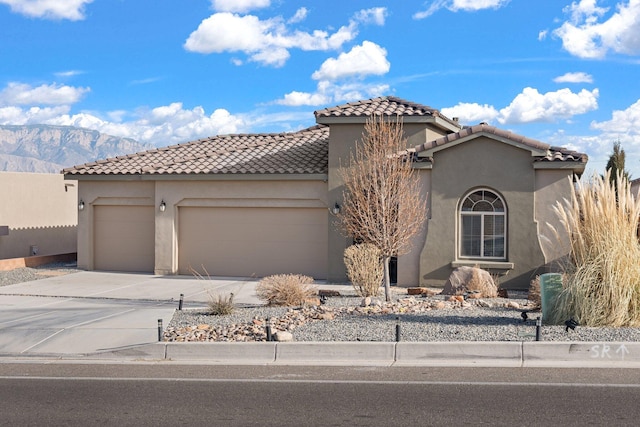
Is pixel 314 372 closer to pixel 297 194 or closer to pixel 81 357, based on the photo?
pixel 81 357

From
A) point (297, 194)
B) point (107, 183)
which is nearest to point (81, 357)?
point (297, 194)

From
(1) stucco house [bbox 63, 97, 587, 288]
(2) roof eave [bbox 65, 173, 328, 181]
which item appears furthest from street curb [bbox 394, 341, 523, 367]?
(2) roof eave [bbox 65, 173, 328, 181]

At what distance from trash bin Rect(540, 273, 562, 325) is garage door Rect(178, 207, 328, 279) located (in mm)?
10691

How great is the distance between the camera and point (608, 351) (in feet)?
35.1

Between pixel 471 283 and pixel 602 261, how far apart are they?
599 cm

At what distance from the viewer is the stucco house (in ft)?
65.2

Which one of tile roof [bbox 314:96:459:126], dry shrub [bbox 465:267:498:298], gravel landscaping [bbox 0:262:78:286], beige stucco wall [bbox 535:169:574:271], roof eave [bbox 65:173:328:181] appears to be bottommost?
gravel landscaping [bbox 0:262:78:286]

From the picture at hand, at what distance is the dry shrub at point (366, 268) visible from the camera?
16922 millimetres

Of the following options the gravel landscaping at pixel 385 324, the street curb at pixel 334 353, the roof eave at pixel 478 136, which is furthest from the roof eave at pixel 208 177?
the street curb at pixel 334 353

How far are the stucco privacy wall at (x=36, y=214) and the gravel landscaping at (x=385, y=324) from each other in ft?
59.1

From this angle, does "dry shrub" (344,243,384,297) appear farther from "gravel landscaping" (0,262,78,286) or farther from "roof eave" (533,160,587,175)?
"gravel landscaping" (0,262,78,286)

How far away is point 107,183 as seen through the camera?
24.7 meters

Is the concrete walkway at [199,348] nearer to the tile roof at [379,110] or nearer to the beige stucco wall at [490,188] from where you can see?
the beige stucco wall at [490,188]

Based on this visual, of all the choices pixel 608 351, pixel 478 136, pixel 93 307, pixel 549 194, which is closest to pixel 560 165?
pixel 549 194
